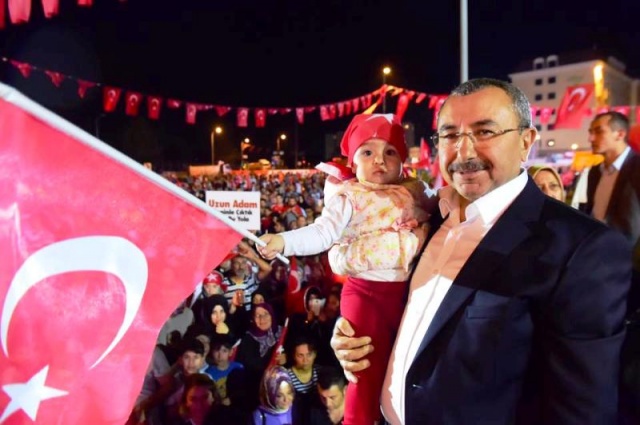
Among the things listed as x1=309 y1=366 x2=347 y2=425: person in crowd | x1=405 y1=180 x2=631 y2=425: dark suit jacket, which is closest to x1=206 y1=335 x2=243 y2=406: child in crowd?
x1=309 y1=366 x2=347 y2=425: person in crowd

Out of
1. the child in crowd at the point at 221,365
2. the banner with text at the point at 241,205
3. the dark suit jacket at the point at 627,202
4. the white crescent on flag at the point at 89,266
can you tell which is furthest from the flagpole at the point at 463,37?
the white crescent on flag at the point at 89,266

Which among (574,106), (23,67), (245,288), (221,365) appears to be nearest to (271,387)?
(221,365)

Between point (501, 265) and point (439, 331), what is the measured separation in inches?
12.3

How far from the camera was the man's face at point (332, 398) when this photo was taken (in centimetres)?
436

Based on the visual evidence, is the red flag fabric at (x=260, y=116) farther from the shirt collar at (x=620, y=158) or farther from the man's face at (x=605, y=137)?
the shirt collar at (x=620, y=158)

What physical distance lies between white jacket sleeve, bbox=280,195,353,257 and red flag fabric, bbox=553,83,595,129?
943 cm

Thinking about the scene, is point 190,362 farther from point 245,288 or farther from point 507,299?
point 507,299

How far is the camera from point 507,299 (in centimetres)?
165

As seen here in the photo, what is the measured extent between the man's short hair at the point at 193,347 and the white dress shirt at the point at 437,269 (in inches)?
122

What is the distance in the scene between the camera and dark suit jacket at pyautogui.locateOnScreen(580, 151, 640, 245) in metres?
3.47

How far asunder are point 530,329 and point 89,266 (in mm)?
1556

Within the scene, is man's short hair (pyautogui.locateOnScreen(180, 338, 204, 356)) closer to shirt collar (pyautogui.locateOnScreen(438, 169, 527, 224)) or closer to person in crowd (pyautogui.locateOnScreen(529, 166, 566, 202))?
person in crowd (pyautogui.locateOnScreen(529, 166, 566, 202))

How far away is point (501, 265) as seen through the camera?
5.59ft

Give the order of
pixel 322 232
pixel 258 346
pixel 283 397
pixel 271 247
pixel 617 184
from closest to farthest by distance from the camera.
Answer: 1. pixel 271 247
2. pixel 322 232
3. pixel 617 184
4. pixel 283 397
5. pixel 258 346
